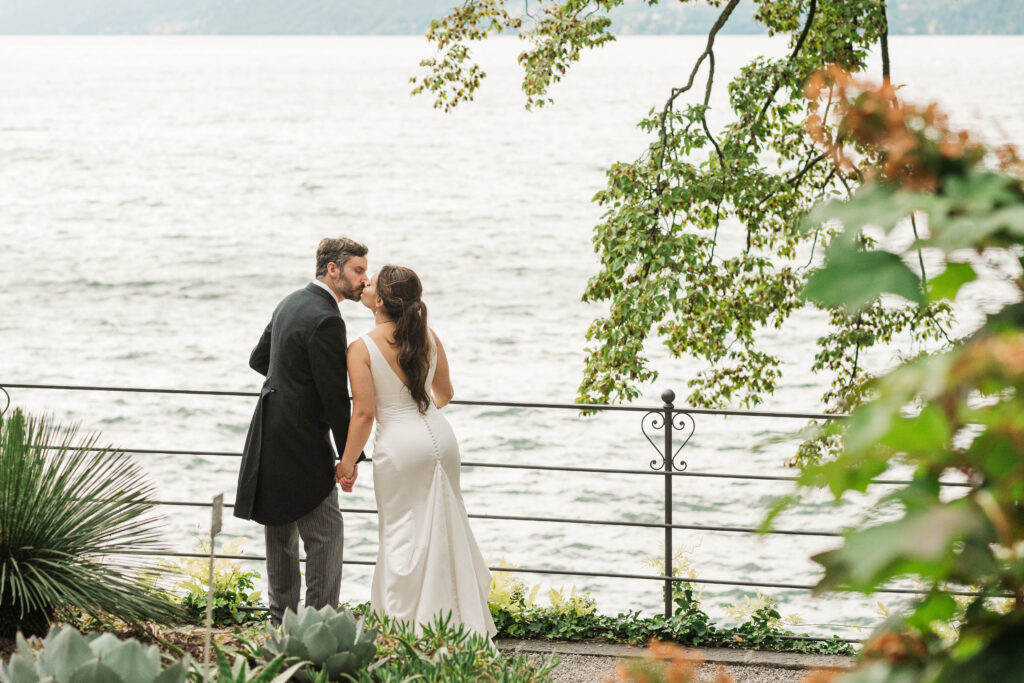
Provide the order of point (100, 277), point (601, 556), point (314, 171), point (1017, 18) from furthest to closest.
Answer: point (1017, 18) < point (314, 171) < point (100, 277) < point (601, 556)

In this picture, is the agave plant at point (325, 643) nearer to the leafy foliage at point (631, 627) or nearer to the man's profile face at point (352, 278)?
the man's profile face at point (352, 278)

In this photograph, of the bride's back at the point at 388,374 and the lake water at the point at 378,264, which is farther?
the lake water at the point at 378,264

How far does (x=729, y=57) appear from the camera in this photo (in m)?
121

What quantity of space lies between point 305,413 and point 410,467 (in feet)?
1.73

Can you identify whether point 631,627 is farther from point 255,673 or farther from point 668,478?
point 255,673

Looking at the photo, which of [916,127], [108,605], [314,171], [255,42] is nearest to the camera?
[916,127]

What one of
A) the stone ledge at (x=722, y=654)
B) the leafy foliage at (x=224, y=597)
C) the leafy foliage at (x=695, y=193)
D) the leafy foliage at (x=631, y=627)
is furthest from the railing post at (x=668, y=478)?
the leafy foliage at (x=224, y=597)

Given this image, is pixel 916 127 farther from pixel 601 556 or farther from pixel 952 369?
pixel 601 556

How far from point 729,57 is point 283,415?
12320cm

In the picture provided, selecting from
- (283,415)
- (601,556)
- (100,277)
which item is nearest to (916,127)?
(283,415)

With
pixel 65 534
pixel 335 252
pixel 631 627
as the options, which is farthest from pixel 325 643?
pixel 631 627

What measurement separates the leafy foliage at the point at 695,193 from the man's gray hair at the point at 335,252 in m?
3.20

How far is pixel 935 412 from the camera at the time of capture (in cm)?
81

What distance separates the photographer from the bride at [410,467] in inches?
183
